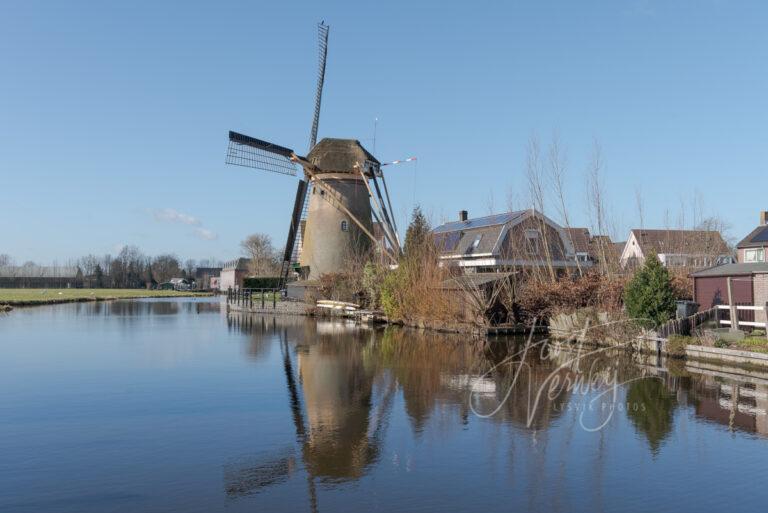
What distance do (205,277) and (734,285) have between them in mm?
116894

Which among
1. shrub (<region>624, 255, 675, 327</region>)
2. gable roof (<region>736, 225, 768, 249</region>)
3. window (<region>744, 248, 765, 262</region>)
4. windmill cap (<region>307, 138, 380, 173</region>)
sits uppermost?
windmill cap (<region>307, 138, 380, 173</region>)

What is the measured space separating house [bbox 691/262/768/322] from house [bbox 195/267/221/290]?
337 feet

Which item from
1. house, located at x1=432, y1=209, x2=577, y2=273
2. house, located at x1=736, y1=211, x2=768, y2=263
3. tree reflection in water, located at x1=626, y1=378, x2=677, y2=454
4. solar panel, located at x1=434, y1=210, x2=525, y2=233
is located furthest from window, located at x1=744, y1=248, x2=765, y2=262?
tree reflection in water, located at x1=626, y1=378, x2=677, y2=454

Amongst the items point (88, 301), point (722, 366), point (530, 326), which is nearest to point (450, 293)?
point (530, 326)

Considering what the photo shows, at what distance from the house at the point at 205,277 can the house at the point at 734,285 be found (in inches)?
4043

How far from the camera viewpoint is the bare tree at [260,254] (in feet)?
260

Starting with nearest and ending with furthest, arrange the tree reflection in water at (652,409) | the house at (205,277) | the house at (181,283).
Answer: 1. the tree reflection in water at (652,409)
2. the house at (181,283)
3. the house at (205,277)

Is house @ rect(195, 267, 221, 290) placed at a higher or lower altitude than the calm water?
higher

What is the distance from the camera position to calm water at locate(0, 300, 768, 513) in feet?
22.8

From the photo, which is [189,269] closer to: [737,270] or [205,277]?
[205,277]

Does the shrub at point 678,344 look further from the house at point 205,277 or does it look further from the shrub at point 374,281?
the house at point 205,277

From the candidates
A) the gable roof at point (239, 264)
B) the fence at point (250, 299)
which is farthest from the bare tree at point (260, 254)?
Result: the fence at point (250, 299)

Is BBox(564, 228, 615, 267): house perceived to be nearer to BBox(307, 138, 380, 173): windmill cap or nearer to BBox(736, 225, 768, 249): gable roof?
BBox(736, 225, 768, 249): gable roof

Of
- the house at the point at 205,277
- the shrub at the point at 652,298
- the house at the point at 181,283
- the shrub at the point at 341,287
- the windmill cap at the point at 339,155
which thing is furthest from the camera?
the house at the point at 205,277
